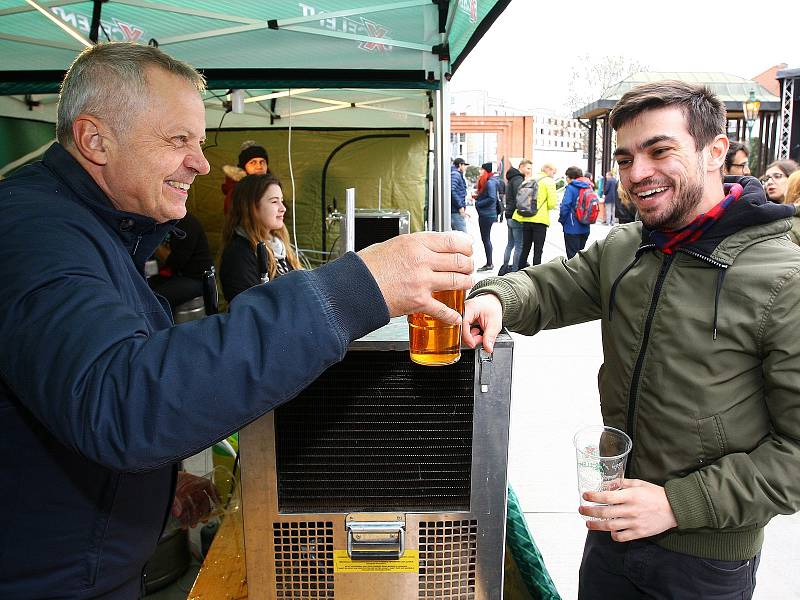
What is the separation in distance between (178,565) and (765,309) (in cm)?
227

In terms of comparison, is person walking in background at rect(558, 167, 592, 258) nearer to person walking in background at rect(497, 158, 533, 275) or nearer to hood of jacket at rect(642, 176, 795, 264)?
person walking in background at rect(497, 158, 533, 275)

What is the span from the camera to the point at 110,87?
111cm

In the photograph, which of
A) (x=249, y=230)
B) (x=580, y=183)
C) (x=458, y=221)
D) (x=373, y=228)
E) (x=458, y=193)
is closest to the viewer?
(x=249, y=230)

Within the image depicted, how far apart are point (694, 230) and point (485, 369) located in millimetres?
708

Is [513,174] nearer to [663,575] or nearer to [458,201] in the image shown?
[458,201]

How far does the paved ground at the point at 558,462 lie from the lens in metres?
3.06

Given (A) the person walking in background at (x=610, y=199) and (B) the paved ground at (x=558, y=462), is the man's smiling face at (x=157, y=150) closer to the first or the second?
(B) the paved ground at (x=558, y=462)

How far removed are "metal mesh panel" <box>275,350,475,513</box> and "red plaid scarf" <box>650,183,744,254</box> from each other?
0.69m

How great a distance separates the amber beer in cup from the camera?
0.92 meters

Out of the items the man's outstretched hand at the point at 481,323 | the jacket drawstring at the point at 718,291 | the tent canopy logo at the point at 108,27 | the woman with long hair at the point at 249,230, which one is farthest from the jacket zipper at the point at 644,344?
the tent canopy logo at the point at 108,27

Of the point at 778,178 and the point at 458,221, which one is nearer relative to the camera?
the point at 778,178

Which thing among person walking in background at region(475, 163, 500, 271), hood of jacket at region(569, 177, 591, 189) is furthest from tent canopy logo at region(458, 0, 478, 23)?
person walking in background at region(475, 163, 500, 271)

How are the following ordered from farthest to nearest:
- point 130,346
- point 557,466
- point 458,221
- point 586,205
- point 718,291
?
point 458,221
point 586,205
point 557,466
point 718,291
point 130,346

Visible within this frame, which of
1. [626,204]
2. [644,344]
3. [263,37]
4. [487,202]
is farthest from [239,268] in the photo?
[487,202]
